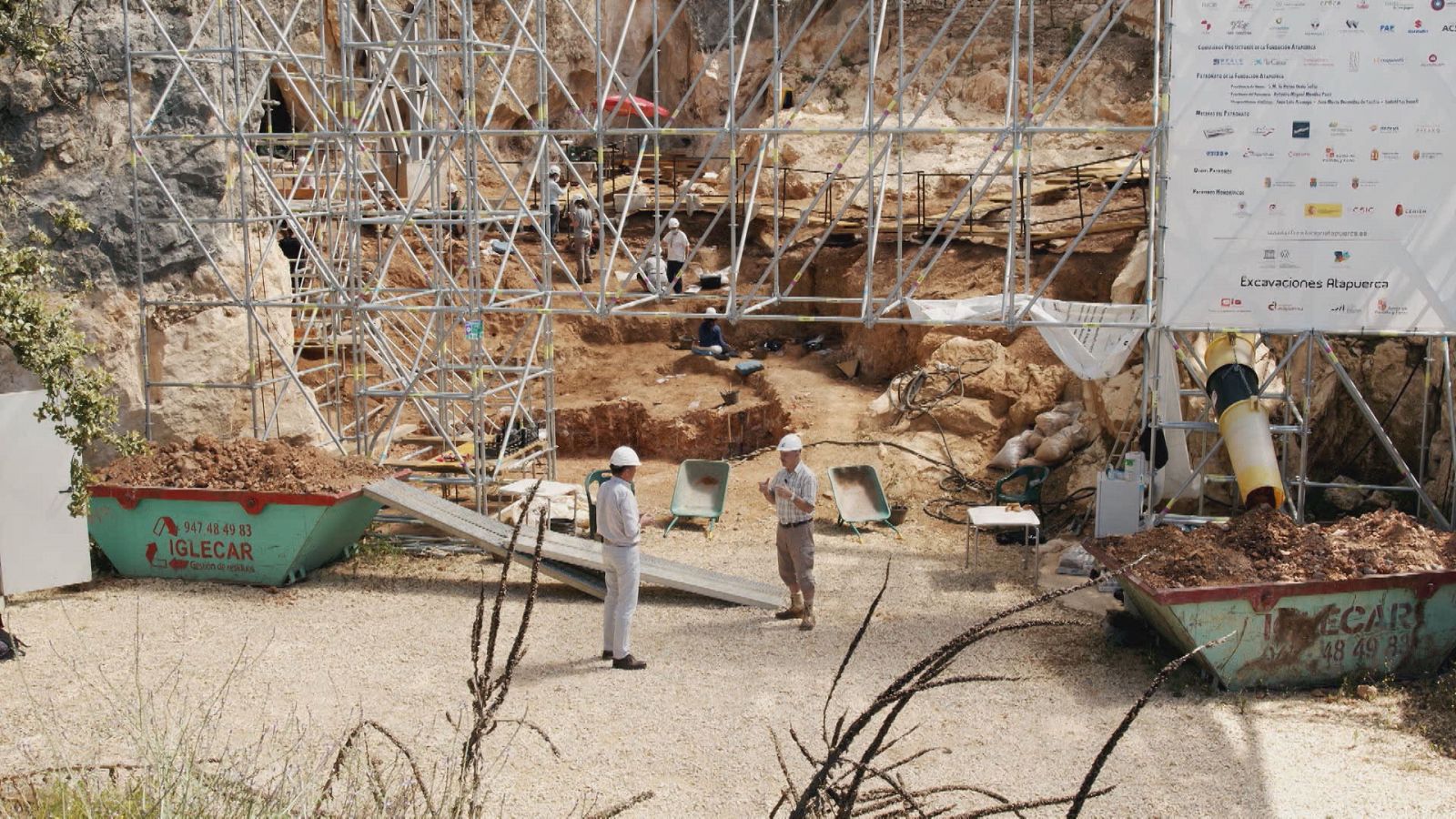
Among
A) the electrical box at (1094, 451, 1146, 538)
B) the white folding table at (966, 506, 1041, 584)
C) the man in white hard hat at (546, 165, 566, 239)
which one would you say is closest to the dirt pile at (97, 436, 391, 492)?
the white folding table at (966, 506, 1041, 584)

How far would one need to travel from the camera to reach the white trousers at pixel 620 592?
1082cm

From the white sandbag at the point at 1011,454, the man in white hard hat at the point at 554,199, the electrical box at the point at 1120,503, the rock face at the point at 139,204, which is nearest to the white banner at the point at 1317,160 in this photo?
the electrical box at the point at 1120,503

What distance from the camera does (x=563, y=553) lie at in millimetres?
12836

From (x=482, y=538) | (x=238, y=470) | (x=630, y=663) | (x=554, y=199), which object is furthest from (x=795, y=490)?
(x=554, y=199)

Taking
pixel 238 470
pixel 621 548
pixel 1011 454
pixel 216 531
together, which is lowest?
pixel 216 531

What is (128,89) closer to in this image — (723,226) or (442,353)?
(442,353)

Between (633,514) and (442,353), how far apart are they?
5126 millimetres

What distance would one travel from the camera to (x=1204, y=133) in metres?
11.8

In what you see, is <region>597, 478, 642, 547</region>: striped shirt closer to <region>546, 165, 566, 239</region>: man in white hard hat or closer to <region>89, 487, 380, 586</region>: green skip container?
<region>89, 487, 380, 586</region>: green skip container

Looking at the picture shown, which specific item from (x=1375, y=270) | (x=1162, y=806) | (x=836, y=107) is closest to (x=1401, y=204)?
(x=1375, y=270)

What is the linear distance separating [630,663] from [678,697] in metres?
0.72

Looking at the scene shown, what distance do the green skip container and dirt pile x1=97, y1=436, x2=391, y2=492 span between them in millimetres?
134

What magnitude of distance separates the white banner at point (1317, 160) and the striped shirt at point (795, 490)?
3692 mm

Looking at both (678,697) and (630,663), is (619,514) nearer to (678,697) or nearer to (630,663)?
(630,663)
